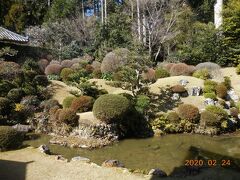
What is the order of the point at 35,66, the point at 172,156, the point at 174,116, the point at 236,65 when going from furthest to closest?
the point at 236,65 < the point at 35,66 < the point at 174,116 < the point at 172,156

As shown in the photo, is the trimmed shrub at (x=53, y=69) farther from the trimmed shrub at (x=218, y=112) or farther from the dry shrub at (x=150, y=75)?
the trimmed shrub at (x=218, y=112)

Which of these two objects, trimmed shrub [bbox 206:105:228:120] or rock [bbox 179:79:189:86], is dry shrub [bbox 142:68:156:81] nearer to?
rock [bbox 179:79:189:86]

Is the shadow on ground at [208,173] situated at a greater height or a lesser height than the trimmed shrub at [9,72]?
lesser

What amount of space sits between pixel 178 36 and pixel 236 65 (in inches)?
198

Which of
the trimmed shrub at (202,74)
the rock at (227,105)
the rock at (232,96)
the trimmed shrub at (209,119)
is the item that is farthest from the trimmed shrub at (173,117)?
the trimmed shrub at (202,74)

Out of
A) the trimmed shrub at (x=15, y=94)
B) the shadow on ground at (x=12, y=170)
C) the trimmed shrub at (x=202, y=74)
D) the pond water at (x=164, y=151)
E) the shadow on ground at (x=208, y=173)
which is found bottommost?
the pond water at (x=164, y=151)

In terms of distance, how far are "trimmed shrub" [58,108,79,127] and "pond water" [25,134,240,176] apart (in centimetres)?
98

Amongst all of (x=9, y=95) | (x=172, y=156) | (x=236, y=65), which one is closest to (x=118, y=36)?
(x=236, y=65)

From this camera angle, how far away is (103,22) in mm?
29562

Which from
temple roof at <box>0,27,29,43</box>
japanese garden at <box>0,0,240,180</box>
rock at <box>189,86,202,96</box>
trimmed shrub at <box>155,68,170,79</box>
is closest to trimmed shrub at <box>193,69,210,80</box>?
japanese garden at <box>0,0,240,180</box>

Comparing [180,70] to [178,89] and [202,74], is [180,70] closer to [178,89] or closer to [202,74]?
[202,74]

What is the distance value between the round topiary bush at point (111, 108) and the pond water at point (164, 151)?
1.05 m

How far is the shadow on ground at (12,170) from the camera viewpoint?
853 centimetres

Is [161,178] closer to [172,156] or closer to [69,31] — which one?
[172,156]
